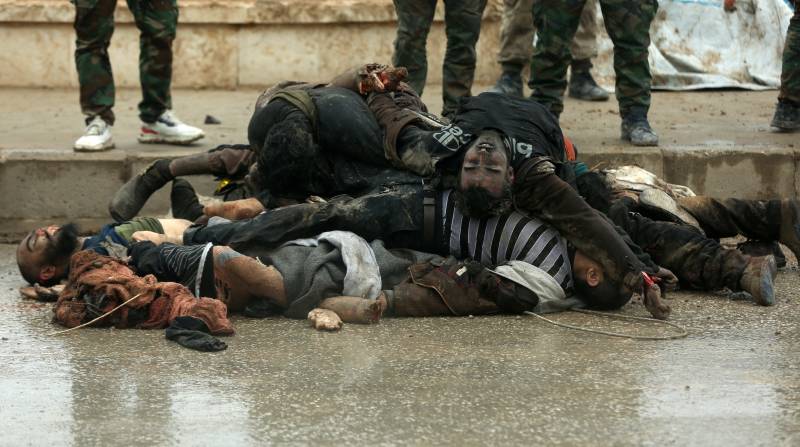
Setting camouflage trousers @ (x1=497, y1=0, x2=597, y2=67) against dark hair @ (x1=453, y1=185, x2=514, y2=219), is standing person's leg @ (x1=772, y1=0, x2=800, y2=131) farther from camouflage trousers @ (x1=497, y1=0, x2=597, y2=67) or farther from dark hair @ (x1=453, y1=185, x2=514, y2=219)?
dark hair @ (x1=453, y1=185, x2=514, y2=219)

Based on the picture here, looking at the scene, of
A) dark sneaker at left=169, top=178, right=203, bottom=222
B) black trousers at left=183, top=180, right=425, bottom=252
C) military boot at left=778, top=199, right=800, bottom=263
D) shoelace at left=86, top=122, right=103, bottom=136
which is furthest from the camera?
shoelace at left=86, top=122, right=103, bottom=136

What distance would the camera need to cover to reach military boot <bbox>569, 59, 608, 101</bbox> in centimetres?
780

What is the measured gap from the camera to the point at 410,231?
445 cm

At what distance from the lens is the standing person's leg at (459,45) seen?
6.23 m

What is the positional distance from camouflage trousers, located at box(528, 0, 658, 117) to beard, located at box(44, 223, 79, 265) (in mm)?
2743

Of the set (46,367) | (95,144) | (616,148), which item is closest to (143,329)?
(46,367)

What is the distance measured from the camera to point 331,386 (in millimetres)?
3359

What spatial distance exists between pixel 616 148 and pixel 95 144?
8.51 ft

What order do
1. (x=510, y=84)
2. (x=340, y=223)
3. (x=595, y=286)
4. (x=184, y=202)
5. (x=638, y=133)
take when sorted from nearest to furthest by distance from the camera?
(x=595, y=286)
(x=340, y=223)
(x=184, y=202)
(x=638, y=133)
(x=510, y=84)

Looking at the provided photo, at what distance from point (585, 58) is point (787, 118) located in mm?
1702

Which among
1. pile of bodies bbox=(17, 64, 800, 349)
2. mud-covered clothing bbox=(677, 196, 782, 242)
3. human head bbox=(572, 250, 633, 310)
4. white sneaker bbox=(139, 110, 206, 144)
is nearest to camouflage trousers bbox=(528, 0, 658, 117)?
pile of bodies bbox=(17, 64, 800, 349)

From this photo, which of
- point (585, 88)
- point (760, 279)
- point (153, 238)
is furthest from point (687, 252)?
point (585, 88)

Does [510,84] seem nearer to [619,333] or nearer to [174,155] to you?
[174,155]

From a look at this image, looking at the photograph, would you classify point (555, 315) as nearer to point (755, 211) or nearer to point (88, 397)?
point (755, 211)
